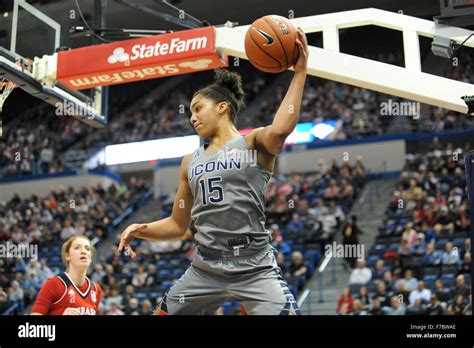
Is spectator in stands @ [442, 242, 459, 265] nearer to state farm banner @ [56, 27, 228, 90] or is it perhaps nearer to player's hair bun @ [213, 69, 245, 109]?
state farm banner @ [56, 27, 228, 90]

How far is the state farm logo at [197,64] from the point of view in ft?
24.3

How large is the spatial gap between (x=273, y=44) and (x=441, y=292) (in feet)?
22.0

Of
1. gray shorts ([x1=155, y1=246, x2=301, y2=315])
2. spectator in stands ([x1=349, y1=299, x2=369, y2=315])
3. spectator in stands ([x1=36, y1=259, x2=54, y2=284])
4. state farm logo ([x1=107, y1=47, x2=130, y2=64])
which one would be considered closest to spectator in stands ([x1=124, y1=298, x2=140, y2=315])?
spectator in stands ([x1=36, y1=259, x2=54, y2=284])

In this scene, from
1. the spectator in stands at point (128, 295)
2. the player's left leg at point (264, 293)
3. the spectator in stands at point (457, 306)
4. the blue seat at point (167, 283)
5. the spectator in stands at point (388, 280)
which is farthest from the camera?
the blue seat at point (167, 283)

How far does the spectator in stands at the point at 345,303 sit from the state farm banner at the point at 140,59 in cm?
421

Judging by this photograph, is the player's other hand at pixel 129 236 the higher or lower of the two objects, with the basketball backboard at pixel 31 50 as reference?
lower

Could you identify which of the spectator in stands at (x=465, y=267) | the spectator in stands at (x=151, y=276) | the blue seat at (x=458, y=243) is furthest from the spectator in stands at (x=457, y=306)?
the spectator in stands at (x=151, y=276)

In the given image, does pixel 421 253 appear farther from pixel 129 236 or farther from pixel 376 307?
pixel 129 236

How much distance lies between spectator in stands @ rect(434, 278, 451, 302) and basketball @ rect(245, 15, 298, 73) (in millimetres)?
6406

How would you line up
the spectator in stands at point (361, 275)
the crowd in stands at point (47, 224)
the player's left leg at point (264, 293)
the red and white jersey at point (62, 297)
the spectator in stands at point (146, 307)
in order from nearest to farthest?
the player's left leg at point (264, 293) → the red and white jersey at point (62, 297) → the spectator in stands at point (361, 275) → the spectator in stands at point (146, 307) → the crowd in stands at point (47, 224)

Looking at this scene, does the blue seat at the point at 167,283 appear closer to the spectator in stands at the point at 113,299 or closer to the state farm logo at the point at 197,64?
the spectator in stands at the point at 113,299

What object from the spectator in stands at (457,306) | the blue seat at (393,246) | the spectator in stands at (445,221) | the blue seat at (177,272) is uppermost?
the spectator in stands at (445,221)
